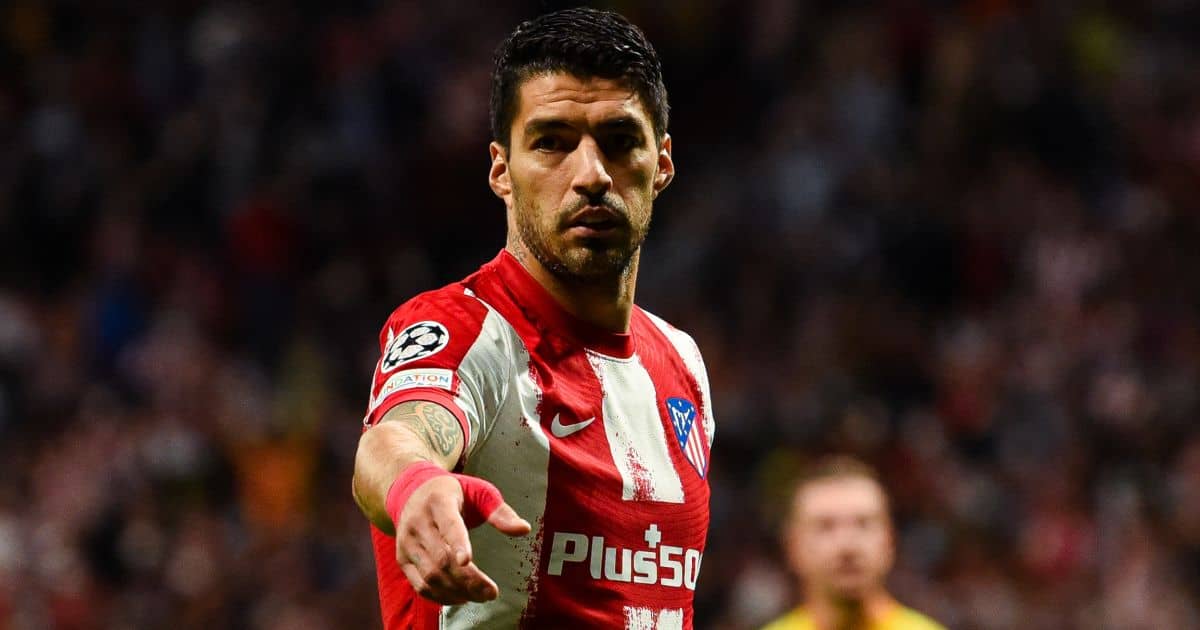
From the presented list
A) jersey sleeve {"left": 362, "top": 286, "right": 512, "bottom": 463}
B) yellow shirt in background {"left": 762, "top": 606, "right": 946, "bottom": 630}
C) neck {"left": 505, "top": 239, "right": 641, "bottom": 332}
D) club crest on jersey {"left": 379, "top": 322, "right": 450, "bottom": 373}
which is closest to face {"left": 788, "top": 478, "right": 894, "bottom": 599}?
yellow shirt in background {"left": 762, "top": 606, "right": 946, "bottom": 630}

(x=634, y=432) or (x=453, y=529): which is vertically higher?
(x=634, y=432)

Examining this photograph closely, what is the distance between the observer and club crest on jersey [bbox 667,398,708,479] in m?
3.76

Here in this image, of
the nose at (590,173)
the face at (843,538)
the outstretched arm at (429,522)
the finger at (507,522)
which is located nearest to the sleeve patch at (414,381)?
the outstretched arm at (429,522)

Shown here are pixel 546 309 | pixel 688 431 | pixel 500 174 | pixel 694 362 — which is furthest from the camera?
pixel 694 362

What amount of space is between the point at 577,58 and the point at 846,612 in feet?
7.42

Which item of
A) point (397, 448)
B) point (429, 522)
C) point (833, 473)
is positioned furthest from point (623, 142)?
point (833, 473)

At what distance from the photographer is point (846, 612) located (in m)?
5.07

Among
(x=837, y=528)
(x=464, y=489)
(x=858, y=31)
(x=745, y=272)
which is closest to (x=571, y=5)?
(x=837, y=528)

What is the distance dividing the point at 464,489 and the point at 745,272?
9.39m

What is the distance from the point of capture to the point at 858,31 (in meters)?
13.2

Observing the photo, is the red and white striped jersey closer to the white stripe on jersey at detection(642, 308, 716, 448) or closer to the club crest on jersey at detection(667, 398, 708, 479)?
the club crest on jersey at detection(667, 398, 708, 479)

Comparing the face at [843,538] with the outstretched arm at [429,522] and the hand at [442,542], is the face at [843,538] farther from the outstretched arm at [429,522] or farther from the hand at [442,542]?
the hand at [442,542]

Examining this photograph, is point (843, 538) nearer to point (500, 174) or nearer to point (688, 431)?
point (688, 431)

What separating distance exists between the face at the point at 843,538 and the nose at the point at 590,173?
6.12 ft
